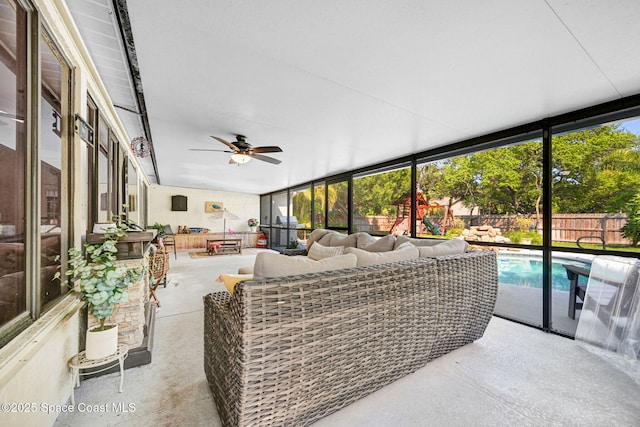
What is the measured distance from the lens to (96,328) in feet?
5.34

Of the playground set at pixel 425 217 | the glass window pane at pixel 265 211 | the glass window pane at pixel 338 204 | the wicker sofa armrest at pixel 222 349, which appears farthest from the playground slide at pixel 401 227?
the glass window pane at pixel 265 211

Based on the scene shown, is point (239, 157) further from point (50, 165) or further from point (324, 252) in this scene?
point (50, 165)

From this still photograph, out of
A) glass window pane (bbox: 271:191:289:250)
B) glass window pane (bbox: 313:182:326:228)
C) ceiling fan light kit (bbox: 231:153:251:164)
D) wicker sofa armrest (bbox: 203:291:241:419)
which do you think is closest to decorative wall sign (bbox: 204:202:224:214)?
glass window pane (bbox: 271:191:289:250)

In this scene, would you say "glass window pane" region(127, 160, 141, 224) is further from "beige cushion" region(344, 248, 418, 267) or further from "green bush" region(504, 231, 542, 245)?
"green bush" region(504, 231, 542, 245)

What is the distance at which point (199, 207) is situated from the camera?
32.1 ft

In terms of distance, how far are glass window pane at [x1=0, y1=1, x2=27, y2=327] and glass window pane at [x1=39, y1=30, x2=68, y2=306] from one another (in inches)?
6.8

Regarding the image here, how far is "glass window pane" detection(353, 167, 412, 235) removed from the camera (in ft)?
16.7

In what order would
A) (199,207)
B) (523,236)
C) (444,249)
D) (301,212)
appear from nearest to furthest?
(444,249), (523,236), (301,212), (199,207)

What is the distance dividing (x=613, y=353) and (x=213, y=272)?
18.8 ft

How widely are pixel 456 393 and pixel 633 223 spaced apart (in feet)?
8.31

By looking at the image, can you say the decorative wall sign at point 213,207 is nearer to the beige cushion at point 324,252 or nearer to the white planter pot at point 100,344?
the beige cushion at point 324,252

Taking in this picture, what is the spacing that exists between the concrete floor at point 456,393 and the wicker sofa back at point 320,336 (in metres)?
0.13

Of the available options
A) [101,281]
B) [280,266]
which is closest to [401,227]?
[280,266]

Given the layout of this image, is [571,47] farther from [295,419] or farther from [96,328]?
[96,328]
